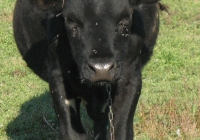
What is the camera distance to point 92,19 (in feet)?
14.7

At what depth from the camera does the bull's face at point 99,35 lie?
13.9ft

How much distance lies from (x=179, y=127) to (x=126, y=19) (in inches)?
76.9

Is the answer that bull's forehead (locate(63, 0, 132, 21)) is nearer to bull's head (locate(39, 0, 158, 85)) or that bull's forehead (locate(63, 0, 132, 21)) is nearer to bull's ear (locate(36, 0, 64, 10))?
bull's head (locate(39, 0, 158, 85))

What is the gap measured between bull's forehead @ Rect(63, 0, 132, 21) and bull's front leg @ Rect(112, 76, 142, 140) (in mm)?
785

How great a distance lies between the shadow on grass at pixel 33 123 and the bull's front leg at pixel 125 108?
1601mm

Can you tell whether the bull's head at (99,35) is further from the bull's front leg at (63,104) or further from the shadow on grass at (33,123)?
the shadow on grass at (33,123)

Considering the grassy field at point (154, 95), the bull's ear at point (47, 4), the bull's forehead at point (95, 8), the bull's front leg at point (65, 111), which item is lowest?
the grassy field at point (154, 95)

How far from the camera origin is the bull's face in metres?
4.24

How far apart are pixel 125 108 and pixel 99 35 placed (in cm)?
91

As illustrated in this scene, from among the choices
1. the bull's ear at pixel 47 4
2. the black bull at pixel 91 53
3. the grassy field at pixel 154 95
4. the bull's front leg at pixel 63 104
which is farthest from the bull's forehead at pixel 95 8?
the grassy field at pixel 154 95

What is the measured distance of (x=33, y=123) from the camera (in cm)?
700

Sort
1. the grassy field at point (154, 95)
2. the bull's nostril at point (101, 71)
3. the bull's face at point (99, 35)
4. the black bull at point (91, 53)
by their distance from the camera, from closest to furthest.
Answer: the bull's nostril at point (101, 71) → the bull's face at point (99, 35) → the black bull at point (91, 53) → the grassy field at point (154, 95)

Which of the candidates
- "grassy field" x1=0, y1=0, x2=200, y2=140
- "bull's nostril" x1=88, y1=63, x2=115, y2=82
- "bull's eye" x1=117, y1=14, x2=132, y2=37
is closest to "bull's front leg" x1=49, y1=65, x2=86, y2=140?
"bull's eye" x1=117, y1=14, x2=132, y2=37

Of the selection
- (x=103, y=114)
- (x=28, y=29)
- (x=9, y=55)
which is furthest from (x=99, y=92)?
(x=9, y=55)
